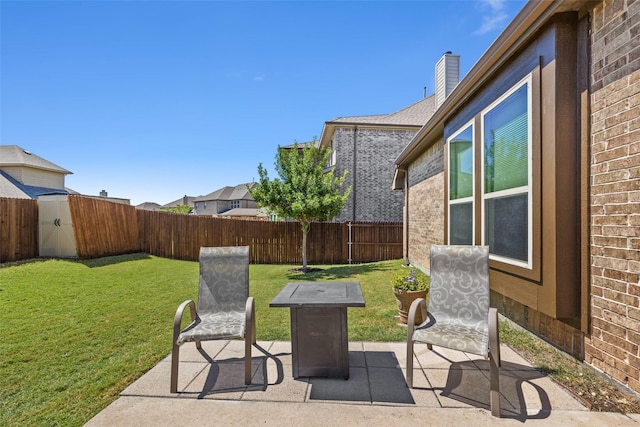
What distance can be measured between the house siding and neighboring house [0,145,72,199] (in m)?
20.4

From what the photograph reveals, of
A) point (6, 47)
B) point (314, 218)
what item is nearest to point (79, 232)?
point (6, 47)

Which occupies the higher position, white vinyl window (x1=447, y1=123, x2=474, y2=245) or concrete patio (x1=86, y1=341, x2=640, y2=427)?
white vinyl window (x1=447, y1=123, x2=474, y2=245)

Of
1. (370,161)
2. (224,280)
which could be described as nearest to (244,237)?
(370,161)

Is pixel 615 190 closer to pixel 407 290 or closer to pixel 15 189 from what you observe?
pixel 407 290

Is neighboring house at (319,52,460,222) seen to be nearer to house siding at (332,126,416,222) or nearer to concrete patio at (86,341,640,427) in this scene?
house siding at (332,126,416,222)

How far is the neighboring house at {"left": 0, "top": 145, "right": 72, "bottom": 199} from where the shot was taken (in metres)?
20.2

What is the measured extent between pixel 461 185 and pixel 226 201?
167 feet

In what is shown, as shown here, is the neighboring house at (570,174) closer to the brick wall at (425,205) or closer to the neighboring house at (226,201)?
the brick wall at (425,205)

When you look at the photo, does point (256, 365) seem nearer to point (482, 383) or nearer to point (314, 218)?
point (482, 383)

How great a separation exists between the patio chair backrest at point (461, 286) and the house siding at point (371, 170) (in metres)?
12.6

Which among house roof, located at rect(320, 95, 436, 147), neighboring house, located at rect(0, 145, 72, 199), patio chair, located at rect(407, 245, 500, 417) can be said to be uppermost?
house roof, located at rect(320, 95, 436, 147)

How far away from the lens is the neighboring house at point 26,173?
20166 mm

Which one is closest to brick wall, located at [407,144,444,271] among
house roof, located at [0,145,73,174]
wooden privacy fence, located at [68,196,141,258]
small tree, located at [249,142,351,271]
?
small tree, located at [249,142,351,271]

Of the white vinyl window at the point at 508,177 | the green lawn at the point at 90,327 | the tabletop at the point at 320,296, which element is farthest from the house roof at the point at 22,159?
the white vinyl window at the point at 508,177
